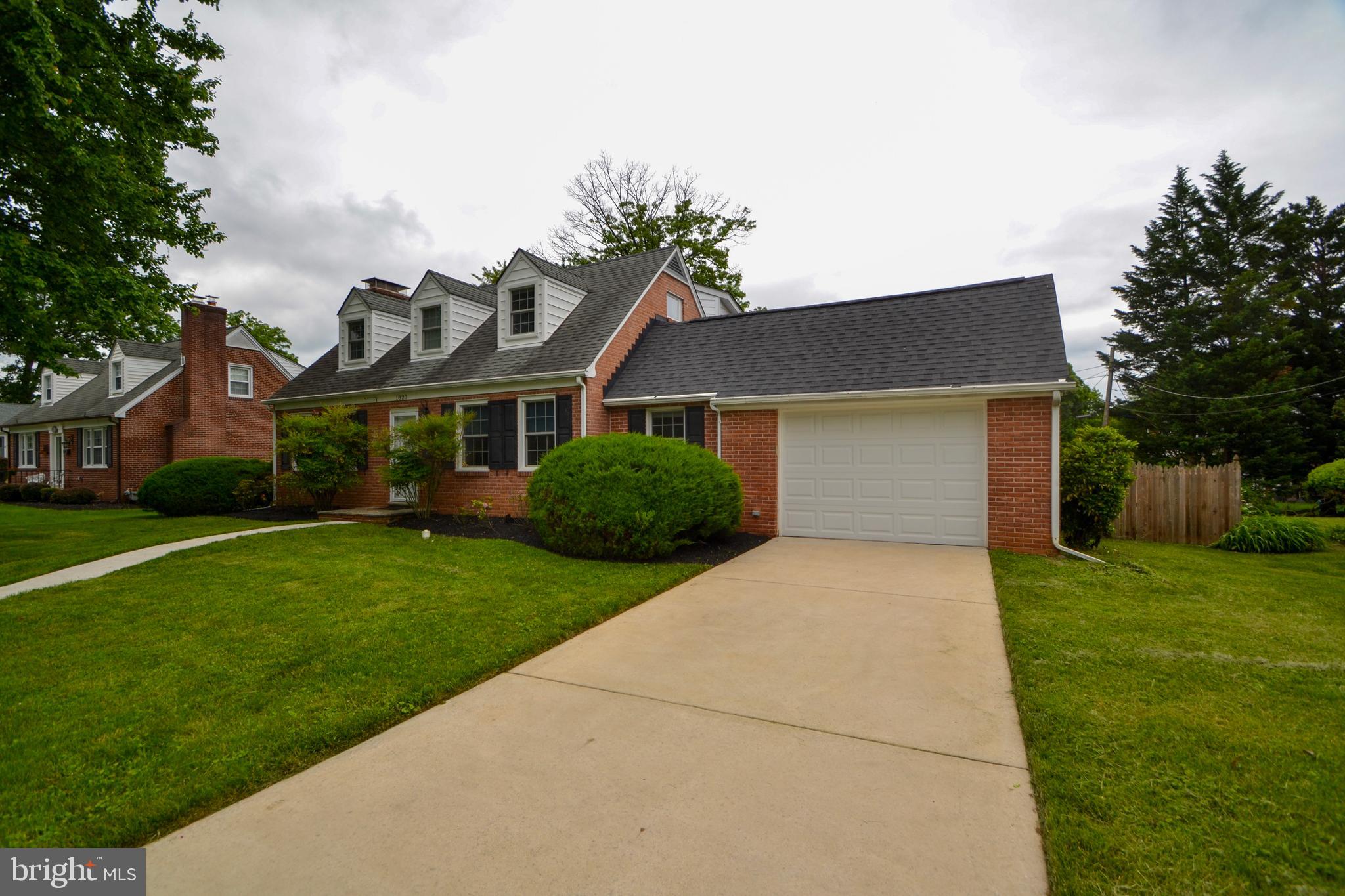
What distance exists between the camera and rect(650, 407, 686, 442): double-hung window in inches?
458

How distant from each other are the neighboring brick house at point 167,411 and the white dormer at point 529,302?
1307 cm

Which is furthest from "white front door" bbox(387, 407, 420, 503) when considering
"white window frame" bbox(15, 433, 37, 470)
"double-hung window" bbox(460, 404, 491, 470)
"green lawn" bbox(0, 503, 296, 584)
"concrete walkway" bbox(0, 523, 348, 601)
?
"white window frame" bbox(15, 433, 37, 470)

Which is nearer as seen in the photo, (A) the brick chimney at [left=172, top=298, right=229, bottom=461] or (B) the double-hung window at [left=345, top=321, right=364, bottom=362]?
(B) the double-hung window at [left=345, top=321, right=364, bottom=362]

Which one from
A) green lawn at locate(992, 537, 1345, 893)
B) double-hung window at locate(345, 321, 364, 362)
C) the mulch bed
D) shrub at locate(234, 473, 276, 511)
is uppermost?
double-hung window at locate(345, 321, 364, 362)

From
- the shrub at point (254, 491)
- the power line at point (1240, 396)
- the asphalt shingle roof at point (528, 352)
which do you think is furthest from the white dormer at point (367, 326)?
the power line at point (1240, 396)

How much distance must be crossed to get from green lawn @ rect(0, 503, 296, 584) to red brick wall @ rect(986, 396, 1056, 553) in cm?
1333

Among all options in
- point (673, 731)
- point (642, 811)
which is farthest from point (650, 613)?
point (642, 811)

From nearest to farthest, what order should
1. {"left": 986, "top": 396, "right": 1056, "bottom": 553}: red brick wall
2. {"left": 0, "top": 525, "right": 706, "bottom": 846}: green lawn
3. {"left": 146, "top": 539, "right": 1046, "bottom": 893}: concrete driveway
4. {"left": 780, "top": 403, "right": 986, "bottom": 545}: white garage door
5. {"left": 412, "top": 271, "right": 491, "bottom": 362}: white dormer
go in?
{"left": 146, "top": 539, "right": 1046, "bottom": 893}: concrete driveway < {"left": 0, "top": 525, "right": 706, "bottom": 846}: green lawn < {"left": 986, "top": 396, "right": 1056, "bottom": 553}: red brick wall < {"left": 780, "top": 403, "right": 986, "bottom": 545}: white garage door < {"left": 412, "top": 271, "right": 491, "bottom": 362}: white dormer

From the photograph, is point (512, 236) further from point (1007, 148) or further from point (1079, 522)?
point (1079, 522)

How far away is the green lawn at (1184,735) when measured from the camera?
216 cm

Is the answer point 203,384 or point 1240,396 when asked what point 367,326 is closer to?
point 203,384

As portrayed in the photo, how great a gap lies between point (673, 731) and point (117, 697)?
3544 millimetres

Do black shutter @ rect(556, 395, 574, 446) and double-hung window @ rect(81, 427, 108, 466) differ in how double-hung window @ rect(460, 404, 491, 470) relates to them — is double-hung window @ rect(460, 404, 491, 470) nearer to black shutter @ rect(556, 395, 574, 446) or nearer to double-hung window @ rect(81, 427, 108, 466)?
black shutter @ rect(556, 395, 574, 446)

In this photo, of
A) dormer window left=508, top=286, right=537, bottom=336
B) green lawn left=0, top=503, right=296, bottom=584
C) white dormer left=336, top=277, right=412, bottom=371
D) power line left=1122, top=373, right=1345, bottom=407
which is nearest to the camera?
green lawn left=0, top=503, right=296, bottom=584
